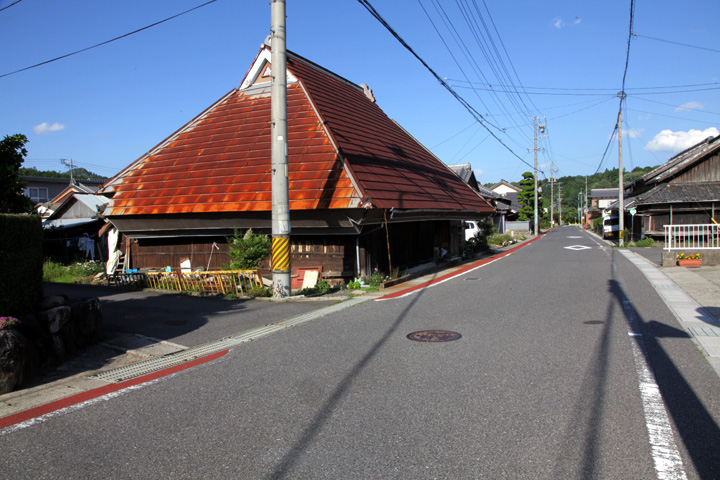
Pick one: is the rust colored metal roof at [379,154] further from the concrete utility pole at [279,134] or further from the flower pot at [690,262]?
the flower pot at [690,262]

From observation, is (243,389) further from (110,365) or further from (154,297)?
(154,297)

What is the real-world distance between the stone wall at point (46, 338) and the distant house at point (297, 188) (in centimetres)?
790

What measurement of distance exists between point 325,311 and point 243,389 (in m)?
5.30

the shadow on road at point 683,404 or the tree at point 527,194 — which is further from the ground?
the tree at point 527,194

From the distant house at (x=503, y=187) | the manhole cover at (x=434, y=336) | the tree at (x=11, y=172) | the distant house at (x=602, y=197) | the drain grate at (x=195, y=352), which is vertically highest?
the distant house at (x=503, y=187)

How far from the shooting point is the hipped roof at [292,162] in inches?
617

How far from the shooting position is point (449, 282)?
1566 centimetres

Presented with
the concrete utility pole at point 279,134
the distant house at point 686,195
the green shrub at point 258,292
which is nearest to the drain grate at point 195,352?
the concrete utility pole at point 279,134

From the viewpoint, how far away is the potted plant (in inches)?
714

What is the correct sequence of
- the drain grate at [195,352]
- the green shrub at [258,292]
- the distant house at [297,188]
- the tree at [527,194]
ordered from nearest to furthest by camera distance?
1. the drain grate at [195,352]
2. the green shrub at [258,292]
3. the distant house at [297,188]
4. the tree at [527,194]

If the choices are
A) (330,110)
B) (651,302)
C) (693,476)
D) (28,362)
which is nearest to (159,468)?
(28,362)

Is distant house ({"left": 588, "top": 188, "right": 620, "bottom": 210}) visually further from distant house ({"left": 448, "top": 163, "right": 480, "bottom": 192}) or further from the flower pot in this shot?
the flower pot

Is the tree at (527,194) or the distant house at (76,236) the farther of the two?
the tree at (527,194)

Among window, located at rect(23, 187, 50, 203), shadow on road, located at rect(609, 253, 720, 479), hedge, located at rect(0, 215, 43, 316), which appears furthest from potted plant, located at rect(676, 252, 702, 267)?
window, located at rect(23, 187, 50, 203)
